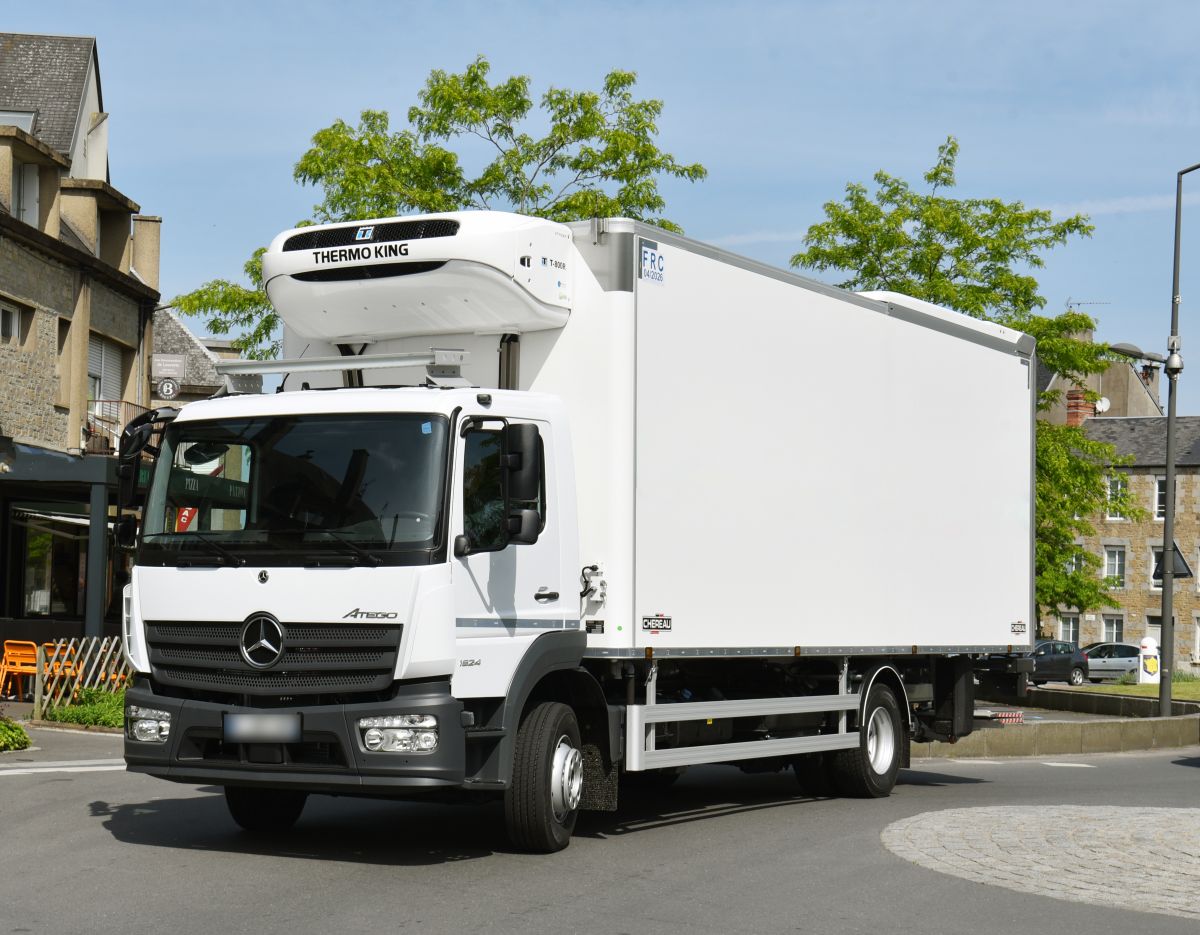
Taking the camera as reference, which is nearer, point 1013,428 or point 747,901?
point 747,901

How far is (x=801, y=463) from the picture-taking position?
38.6 feet

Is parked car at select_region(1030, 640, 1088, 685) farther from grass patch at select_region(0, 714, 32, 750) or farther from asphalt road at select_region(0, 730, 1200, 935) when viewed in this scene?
grass patch at select_region(0, 714, 32, 750)

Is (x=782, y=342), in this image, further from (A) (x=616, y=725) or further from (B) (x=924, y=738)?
(B) (x=924, y=738)

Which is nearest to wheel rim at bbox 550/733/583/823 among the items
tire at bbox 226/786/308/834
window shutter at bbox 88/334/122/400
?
tire at bbox 226/786/308/834

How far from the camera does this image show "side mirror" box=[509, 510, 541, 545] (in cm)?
891

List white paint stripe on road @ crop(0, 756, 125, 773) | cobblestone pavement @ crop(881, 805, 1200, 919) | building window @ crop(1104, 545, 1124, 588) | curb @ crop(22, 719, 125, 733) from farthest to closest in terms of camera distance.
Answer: building window @ crop(1104, 545, 1124, 588)
curb @ crop(22, 719, 125, 733)
white paint stripe on road @ crop(0, 756, 125, 773)
cobblestone pavement @ crop(881, 805, 1200, 919)

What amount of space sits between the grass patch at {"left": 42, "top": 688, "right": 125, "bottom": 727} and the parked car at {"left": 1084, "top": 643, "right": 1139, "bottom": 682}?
42937 mm

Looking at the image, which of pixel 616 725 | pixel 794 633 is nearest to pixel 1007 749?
pixel 794 633

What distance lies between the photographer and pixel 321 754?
8.54 metres

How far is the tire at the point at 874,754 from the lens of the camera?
1305 centimetres

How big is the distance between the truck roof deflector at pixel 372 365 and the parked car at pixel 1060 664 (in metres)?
43.9

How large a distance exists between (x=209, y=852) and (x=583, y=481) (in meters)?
3.04

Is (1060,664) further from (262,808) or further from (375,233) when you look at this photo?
(375,233)

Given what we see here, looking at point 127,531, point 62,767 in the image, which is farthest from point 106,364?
point 127,531
